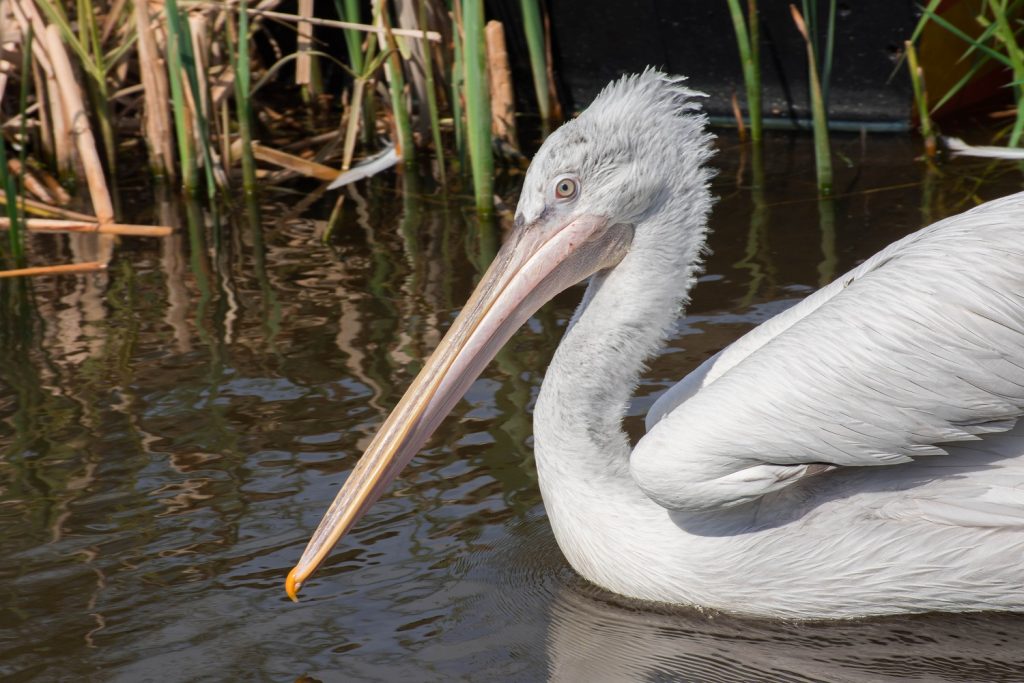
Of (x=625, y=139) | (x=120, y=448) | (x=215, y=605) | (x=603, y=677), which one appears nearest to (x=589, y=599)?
(x=603, y=677)

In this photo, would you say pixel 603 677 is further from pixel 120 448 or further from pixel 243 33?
pixel 243 33

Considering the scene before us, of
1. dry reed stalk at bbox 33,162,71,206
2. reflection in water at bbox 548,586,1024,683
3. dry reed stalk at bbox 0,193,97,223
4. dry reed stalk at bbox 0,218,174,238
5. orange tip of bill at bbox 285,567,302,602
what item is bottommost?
reflection in water at bbox 548,586,1024,683

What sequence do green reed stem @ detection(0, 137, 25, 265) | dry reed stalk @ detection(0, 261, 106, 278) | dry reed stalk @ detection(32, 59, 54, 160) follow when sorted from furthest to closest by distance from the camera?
1. dry reed stalk @ detection(32, 59, 54, 160)
2. dry reed stalk @ detection(0, 261, 106, 278)
3. green reed stem @ detection(0, 137, 25, 265)

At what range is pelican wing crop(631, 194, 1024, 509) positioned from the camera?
273cm

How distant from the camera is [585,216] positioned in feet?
10.3

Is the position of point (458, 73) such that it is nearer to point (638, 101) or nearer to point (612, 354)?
point (638, 101)

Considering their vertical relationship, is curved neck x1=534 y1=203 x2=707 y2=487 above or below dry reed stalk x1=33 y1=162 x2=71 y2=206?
below

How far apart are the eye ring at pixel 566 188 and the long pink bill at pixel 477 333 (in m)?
0.05

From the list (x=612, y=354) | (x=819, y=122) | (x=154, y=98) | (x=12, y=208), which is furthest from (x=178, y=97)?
(x=612, y=354)

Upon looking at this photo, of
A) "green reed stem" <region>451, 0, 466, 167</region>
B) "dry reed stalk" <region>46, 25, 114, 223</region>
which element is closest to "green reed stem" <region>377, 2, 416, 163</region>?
"green reed stem" <region>451, 0, 466, 167</region>

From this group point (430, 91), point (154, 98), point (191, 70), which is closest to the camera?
point (191, 70)

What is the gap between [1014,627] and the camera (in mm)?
2879

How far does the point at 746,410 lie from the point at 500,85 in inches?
152

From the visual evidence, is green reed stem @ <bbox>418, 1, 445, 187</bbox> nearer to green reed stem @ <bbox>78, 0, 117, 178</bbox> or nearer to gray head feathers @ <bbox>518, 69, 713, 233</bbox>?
green reed stem @ <bbox>78, 0, 117, 178</bbox>
